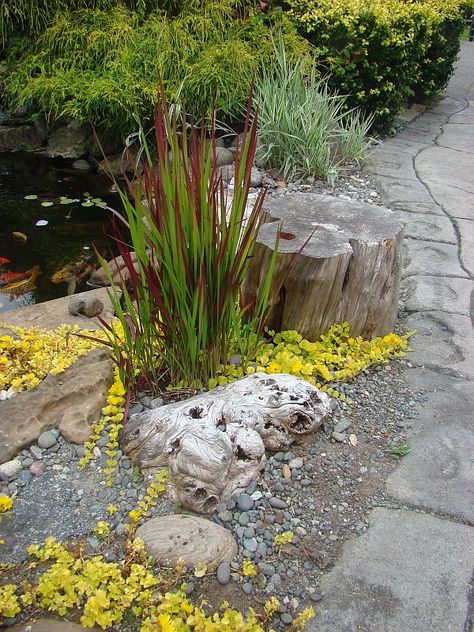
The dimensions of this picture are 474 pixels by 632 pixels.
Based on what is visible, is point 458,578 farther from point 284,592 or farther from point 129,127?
point 129,127

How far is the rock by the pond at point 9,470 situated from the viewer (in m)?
1.92

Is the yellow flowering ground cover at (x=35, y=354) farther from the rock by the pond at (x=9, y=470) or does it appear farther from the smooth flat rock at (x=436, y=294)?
the smooth flat rock at (x=436, y=294)

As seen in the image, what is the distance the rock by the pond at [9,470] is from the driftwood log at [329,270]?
1050mm

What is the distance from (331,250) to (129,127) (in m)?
4.00

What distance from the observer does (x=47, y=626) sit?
57.2 inches

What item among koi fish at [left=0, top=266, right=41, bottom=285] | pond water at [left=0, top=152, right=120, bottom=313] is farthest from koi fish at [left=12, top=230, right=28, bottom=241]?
koi fish at [left=0, top=266, right=41, bottom=285]

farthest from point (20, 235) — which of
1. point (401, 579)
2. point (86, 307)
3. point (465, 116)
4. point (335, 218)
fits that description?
point (465, 116)

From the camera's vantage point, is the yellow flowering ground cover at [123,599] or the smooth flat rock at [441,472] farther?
the smooth flat rock at [441,472]

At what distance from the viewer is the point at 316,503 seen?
1863mm

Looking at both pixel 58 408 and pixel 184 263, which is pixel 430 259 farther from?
pixel 58 408

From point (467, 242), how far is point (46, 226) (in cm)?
315

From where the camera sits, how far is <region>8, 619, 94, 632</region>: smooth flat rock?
144 centimetres

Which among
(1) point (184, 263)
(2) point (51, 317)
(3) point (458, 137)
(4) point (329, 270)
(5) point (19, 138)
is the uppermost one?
(1) point (184, 263)

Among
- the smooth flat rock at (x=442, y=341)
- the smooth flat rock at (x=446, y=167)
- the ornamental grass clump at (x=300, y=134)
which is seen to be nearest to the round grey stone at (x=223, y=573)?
the smooth flat rock at (x=442, y=341)
